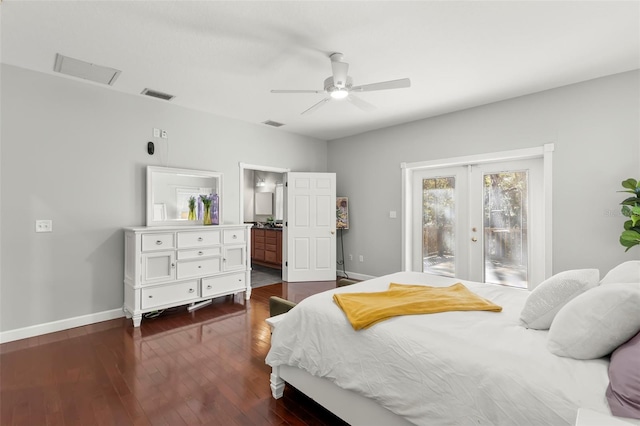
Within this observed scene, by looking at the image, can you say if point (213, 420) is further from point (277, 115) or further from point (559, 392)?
point (277, 115)

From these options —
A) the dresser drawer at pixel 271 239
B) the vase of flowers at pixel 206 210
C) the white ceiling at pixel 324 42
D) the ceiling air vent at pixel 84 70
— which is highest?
the white ceiling at pixel 324 42

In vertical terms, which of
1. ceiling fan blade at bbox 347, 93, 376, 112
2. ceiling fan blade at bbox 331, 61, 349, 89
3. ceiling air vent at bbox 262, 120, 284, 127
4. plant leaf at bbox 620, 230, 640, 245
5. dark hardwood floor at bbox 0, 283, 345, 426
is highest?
ceiling air vent at bbox 262, 120, 284, 127

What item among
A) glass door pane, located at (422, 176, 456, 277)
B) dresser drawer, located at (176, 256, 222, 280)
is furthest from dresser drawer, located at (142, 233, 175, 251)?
glass door pane, located at (422, 176, 456, 277)

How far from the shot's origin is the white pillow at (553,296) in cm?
153

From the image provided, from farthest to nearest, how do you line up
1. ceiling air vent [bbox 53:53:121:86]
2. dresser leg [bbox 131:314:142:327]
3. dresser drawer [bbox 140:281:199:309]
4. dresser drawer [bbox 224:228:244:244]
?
dresser drawer [bbox 224:228:244:244] < dresser drawer [bbox 140:281:199:309] < dresser leg [bbox 131:314:142:327] < ceiling air vent [bbox 53:53:121:86]

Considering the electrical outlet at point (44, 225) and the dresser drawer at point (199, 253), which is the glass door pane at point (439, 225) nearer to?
the dresser drawer at point (199, 253)

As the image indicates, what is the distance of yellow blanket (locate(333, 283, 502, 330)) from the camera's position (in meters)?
1.70

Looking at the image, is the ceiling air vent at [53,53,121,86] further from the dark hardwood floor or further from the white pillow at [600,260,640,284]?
the white pillow at [600,260,640,284]

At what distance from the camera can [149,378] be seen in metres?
2.29

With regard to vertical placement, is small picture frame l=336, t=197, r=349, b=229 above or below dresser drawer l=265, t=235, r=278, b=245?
above

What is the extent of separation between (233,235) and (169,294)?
107 cm

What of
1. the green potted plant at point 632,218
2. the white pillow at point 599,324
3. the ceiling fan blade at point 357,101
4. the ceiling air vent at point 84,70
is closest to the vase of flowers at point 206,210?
the ceiling air vent at point 84,70

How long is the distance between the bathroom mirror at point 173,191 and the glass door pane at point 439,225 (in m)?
3.25

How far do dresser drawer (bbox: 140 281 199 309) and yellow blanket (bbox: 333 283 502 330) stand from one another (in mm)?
2450
